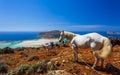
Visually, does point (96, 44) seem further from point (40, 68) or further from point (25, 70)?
point (25, 70)

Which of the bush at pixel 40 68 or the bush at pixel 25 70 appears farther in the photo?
the bush at pixel 25 70

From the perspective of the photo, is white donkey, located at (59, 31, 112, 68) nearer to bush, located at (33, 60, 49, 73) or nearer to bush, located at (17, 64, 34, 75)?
bush, located at (33, 60, 49, 73)

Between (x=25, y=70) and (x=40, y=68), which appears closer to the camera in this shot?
(x=40, y=68)

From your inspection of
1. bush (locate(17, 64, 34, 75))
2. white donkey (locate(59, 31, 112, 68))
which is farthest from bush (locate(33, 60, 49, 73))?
white donkey (locate(59, 31, 112, 68))

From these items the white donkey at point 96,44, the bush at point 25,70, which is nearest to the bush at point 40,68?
the bush at point 25,70

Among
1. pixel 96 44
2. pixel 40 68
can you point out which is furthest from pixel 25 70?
pixel 96 44

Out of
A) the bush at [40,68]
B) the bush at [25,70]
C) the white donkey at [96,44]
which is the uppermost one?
the white donkey at [96,44]

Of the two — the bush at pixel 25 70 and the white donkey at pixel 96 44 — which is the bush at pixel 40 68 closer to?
the bush at pixel 25 70

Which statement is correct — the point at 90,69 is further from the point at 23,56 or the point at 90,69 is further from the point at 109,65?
the point at 23,56

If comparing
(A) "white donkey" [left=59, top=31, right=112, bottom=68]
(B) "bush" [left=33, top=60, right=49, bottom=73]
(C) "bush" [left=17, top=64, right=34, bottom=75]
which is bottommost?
(C) "bush" [left=17, top=64, right=34, bottom=75]

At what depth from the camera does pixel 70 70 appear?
39.9 ft

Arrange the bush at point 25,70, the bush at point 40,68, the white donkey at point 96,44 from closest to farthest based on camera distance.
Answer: the white donkey at point 96,44 → the bush at point 40,68 → the bush at point 25,70

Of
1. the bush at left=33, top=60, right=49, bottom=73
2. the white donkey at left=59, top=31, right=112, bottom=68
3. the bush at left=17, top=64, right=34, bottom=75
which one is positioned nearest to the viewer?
the white donkey at left=59, top=31, right=112, bottom=68

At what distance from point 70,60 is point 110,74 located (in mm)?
2470
